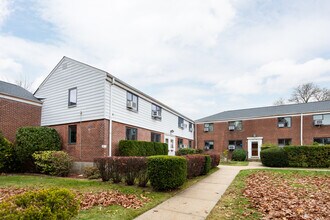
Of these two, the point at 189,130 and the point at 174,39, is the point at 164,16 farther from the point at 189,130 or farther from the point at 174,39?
the point at 189,130

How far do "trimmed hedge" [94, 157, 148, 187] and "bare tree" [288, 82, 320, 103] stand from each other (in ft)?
141

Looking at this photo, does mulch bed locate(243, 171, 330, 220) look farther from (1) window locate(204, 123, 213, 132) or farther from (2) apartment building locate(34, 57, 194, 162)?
(1) window locate(204, 123, 213, 132)

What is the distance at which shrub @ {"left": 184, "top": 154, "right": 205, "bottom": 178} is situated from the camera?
420 inches

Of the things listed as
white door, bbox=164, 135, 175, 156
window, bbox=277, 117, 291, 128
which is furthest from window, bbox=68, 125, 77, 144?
window, bbox=277, 117, 291, 128

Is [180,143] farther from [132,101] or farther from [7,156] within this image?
[7,156]

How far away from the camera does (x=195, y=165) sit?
11.4 meters

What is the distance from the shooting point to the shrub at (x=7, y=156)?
13.6m

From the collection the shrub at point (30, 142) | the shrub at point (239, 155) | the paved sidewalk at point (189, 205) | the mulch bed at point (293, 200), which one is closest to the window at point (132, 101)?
the shrub at point (30, 142)

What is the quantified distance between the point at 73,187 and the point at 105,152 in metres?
4.46

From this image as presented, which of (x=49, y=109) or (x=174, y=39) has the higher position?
(x=174, y=39)

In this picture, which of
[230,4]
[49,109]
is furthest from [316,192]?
[49,109]

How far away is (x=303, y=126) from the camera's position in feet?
89.3

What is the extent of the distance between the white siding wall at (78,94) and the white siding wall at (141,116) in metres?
1.00

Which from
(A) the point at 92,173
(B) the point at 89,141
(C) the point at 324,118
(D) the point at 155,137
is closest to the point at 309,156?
(C) the point at 324,118
